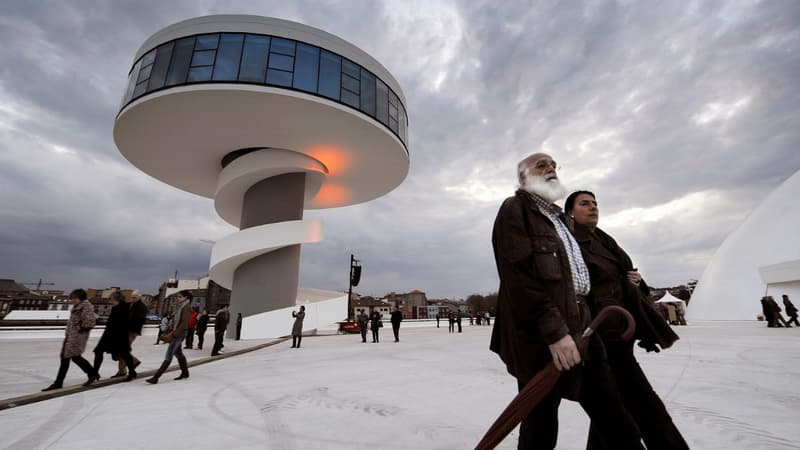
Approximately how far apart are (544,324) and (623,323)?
2.90ft

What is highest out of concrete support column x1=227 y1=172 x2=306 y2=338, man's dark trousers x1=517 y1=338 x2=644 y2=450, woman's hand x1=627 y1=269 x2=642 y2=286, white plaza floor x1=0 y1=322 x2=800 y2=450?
concrete support column x1=227 y1=172 x2=306 y2=338

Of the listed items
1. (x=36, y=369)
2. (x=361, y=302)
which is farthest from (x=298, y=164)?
(x=361, y=302)

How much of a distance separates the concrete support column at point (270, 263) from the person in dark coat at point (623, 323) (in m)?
15.7

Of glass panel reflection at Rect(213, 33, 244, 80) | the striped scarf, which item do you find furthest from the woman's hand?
glass panel reflection at Rect(213, 33, 244, 80)

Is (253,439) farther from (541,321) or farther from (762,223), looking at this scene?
(762,223)

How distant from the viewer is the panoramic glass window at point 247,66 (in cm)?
1345

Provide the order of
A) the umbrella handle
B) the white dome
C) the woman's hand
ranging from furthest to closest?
the white dome → the woman's hand → the umbrella handle

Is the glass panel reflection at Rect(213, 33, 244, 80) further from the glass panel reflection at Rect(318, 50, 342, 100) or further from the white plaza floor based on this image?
the white plaza floor

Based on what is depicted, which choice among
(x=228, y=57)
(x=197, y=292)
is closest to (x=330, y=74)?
(x=228, y=57)

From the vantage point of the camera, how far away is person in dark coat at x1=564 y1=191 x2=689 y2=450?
6.19 ft

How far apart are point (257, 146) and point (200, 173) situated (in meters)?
5.27

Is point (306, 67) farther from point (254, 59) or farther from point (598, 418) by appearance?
point (598, 418)

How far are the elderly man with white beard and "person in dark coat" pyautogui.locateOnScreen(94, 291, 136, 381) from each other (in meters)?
6.61

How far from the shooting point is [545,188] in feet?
6.73
